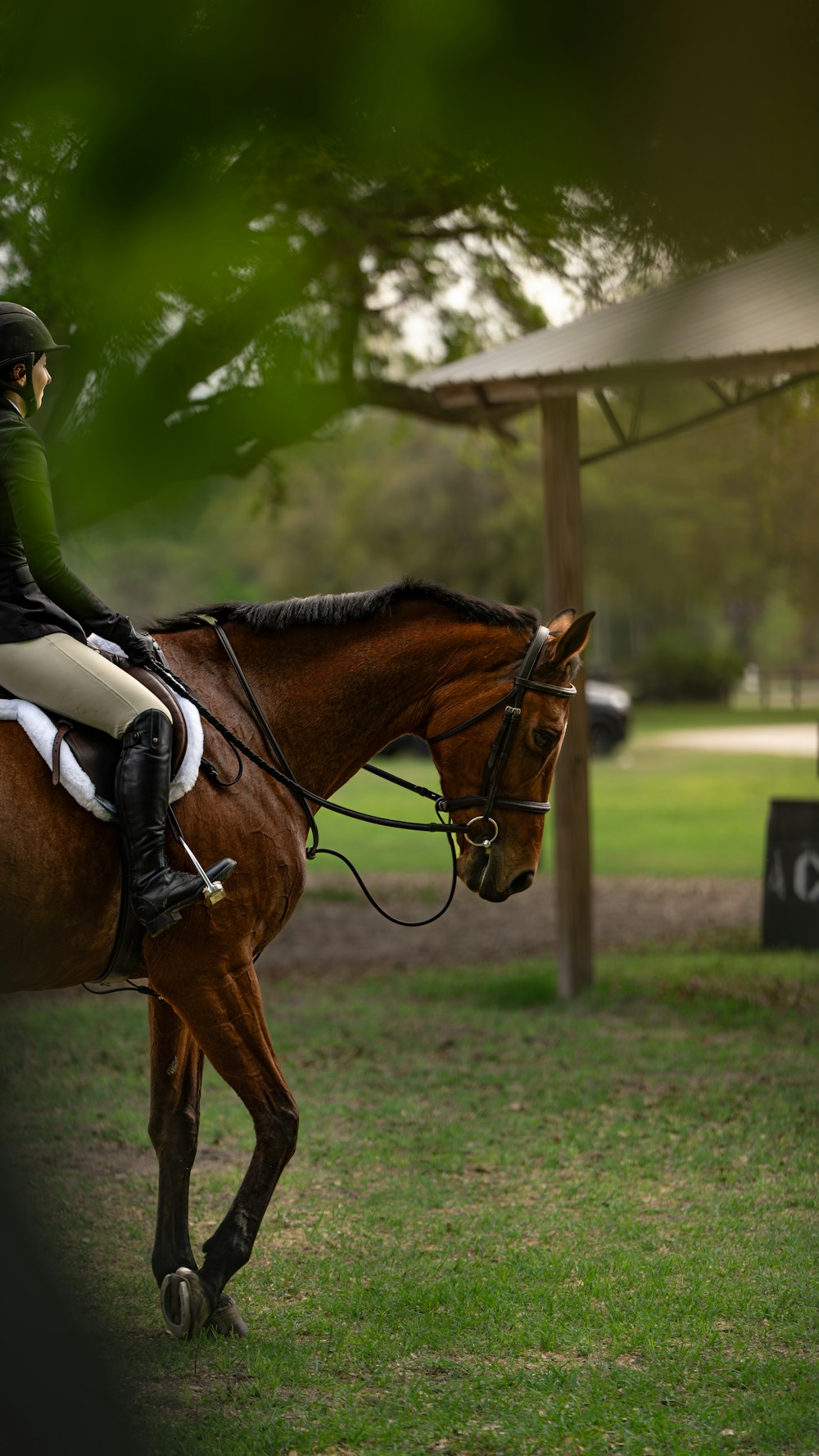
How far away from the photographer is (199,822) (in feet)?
12.5

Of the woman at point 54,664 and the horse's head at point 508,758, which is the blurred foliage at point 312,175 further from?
the horse's head at point 508,758

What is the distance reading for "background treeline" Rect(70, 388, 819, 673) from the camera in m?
33.3

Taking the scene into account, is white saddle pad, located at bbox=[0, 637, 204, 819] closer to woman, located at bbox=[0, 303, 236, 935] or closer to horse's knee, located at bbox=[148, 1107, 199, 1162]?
woman, located at bbox=[0, 303, 236, 935]

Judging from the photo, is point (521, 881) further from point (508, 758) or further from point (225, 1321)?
point (225, 1321)

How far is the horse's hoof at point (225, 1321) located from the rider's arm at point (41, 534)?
206cm

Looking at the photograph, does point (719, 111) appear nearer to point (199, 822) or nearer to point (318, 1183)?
point (199, 822)

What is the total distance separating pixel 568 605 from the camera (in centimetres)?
889

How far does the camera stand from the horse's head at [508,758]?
13.3 ft

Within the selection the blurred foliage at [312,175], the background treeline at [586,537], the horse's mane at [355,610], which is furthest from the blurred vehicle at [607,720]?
the horse's mane at [355,610]

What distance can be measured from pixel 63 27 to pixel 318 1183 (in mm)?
4514

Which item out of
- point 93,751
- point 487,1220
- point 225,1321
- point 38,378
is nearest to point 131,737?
point 93,751

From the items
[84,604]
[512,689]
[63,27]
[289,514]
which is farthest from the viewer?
[289,514]

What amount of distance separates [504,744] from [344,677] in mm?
557

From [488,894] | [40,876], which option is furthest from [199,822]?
[488,894]
